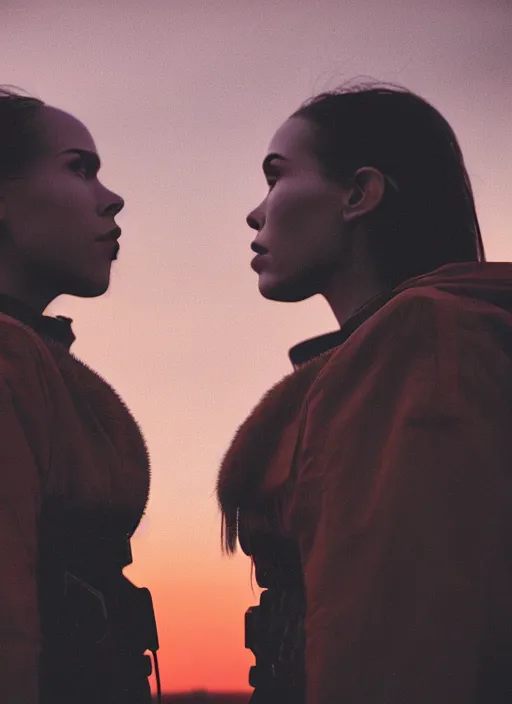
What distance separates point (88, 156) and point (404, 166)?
78 cm

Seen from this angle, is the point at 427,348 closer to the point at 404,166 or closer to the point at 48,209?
the point at 404,166

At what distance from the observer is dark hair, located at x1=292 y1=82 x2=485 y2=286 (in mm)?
2045

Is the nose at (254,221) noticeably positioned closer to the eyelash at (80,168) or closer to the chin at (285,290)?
the chin at (285,290)

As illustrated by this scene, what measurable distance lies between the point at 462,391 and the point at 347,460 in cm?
22

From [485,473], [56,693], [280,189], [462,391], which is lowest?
[56,693]

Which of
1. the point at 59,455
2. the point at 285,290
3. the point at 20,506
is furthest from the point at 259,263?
the point at 20,506

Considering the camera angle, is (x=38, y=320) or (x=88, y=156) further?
(x=88, y=156)

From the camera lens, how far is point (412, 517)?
4.76ft

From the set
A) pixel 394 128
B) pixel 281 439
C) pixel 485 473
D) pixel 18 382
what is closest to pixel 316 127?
pixel 394 128

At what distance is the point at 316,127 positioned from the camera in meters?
2.20

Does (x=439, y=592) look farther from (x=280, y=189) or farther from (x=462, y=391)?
(x=280, y=189)

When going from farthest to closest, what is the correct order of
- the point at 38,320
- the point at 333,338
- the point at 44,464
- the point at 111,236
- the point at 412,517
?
1. the point at 111,236
2. the point at 38,320
3. the point at 333,338
4. the point at 44,464
5. the point at 412,517

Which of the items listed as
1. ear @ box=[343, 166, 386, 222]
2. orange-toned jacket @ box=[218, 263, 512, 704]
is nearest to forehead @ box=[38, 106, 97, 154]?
ear @ box=[343, 166, 386, 222]

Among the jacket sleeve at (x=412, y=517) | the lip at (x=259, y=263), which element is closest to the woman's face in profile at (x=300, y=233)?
the lip at (x=259, y=263)
